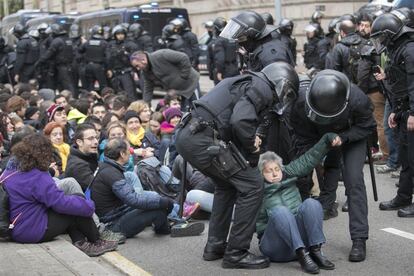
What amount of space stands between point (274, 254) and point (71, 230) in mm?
1682

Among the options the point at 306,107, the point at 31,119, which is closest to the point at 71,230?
the point at 306,107

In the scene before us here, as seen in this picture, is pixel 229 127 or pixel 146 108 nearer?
pixel 229 127

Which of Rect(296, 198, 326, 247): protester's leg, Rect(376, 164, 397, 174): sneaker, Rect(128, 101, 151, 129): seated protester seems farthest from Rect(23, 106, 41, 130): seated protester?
Rect(296, 198, 326, 247): protester's leg

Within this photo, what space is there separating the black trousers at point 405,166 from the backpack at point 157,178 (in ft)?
7.00

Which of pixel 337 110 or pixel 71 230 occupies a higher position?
pixel 337 110

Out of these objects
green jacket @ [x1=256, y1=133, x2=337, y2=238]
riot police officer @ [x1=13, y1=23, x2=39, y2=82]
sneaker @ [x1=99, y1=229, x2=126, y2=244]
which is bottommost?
riot police officer @ [x1=13, y1=23, x2=39, y2=82]

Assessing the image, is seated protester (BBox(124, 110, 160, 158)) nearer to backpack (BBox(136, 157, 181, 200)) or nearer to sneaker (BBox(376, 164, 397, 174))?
backpack (BBox(136, 157, 181, 200))

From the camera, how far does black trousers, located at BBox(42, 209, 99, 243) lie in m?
6.09

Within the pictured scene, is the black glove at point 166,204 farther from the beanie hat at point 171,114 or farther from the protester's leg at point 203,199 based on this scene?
the beanie hat at point 171,114

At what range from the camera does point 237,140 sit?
5.46m

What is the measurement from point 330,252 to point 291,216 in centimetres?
69

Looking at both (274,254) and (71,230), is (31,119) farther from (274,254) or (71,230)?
(274,254)

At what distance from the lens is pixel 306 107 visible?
5.73 m

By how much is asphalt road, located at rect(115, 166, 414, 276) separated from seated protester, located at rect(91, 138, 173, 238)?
6.5 inches
